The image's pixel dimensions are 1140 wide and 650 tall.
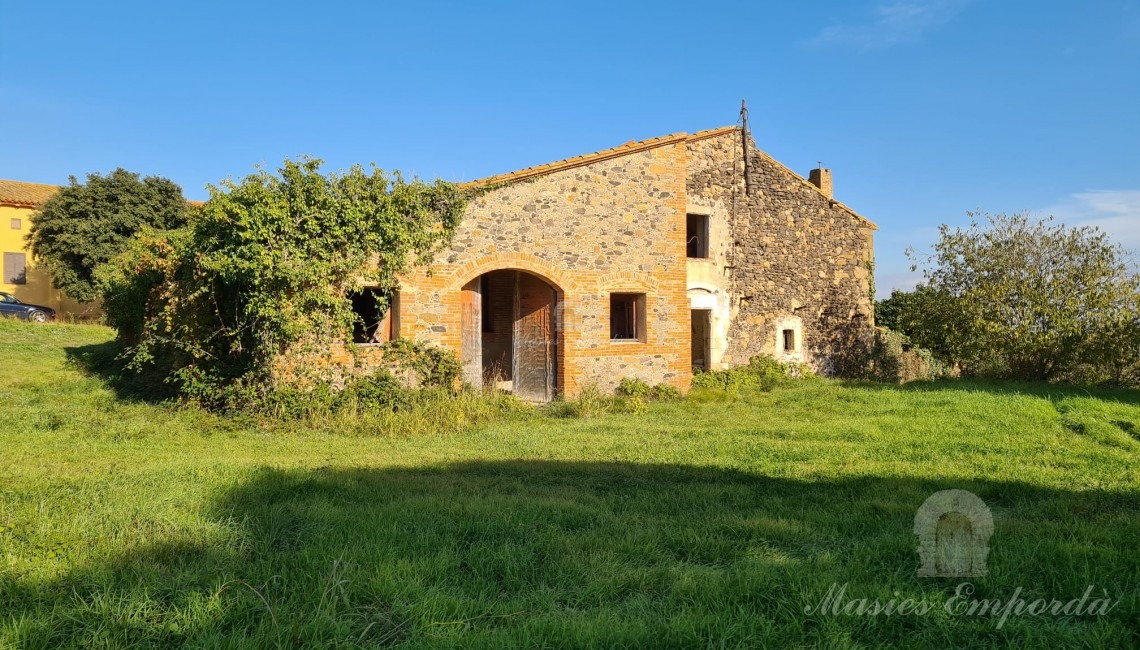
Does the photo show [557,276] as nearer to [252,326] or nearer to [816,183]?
[252,326]

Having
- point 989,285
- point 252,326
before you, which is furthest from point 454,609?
point 989,285

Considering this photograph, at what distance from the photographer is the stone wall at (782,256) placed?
14383 millimetres

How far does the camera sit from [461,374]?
1064 centimetres

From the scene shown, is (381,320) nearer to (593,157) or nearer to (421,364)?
(421,364)

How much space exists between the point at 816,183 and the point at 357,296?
37.6 ft

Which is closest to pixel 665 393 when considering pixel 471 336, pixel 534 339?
pixel 534 339

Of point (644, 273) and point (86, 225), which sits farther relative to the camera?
point (86, 225)

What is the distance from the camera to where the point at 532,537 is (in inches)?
172

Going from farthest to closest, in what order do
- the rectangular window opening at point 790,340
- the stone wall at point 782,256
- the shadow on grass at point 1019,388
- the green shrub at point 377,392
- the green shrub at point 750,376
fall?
the rectangular window opening at point 790,340
the stone wall at point 782,256
the green shrub at point 750,376
the shadow on grass at point 1019,388
the green shrub at point 377,392

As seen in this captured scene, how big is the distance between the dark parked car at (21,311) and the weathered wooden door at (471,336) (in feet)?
58.4

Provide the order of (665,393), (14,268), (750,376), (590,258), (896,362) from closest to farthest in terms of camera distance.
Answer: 1. (590,258)
2. (665,393)
3. (750,376)
4. (896,362)
5. (14,268)

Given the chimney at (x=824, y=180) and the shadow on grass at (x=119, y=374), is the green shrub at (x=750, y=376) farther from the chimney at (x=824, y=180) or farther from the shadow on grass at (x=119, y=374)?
the shadow on grass at (x=119, y=374)

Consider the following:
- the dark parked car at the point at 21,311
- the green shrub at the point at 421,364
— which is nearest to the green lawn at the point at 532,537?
the green shrub at the point at 421,364

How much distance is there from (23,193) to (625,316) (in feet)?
85.4
